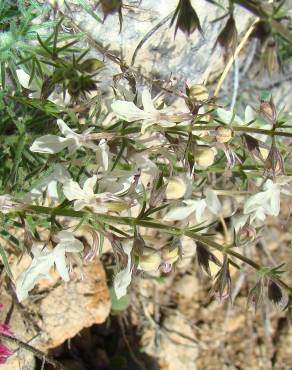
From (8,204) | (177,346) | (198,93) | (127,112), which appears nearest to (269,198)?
(198,93)

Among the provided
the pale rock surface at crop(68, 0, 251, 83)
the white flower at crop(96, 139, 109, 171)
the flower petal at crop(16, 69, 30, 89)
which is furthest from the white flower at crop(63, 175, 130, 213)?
the pale rock surface at crop(68, 0, 251, 83)

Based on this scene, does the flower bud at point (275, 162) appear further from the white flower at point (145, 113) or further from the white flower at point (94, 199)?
the white flower at point (94, 199)

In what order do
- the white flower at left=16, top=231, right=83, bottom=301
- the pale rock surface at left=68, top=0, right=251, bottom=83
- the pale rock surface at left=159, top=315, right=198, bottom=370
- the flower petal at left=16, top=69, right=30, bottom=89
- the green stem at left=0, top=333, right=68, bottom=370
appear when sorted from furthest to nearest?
the pale rock surface at left=159, top=315, right=198, bottom=370 < the pale rock surface at left=68, top=0, right=251, bottom=83 < the green stem at left=0, top=333, right=68, bottom=370 < the flower petal at left=16, top=69, right=30, bottom=89 < the white flower at left=16, top=231, right=83, bottom=301

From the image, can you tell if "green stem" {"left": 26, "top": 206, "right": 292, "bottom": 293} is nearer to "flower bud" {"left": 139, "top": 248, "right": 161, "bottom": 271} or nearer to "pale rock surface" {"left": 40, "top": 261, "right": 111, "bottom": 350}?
"flower bud" {"left": 139, "top": 248, "right": 161, "bottom": 271}

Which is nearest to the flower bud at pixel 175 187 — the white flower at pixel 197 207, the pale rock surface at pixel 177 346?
the white flower at pixel 197 207

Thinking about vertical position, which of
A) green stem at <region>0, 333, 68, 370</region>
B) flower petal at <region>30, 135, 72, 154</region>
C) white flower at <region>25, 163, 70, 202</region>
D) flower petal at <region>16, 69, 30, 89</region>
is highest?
flower petal at <region>16, 69, 30, 89</region>

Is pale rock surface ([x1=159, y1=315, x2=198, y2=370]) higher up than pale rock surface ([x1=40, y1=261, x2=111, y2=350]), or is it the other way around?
pale rock surface ([x1=40, y1=261, x2=111, y2=350])
